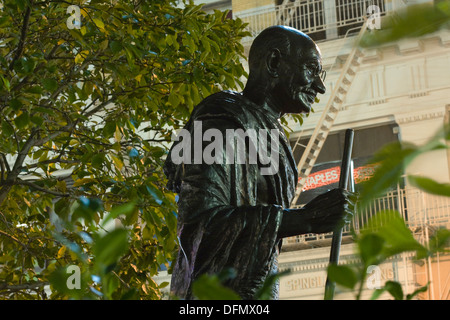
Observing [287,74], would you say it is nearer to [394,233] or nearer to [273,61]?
[273,61]

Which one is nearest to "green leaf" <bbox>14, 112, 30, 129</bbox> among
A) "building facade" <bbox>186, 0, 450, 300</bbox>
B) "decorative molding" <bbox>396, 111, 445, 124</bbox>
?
"building facade" <bbox>186, 0, 450, 300</bbox>

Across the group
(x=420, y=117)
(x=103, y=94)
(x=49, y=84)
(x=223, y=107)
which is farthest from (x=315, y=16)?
(x=223, y=107)

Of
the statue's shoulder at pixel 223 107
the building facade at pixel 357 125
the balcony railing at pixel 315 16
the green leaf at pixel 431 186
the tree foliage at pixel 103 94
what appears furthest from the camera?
the balcony railing at pixel 315 16

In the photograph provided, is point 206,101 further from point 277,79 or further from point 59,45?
point 59,45

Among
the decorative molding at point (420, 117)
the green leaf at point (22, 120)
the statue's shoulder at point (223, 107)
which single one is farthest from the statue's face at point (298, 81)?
the decorative molding at point (420, 117)

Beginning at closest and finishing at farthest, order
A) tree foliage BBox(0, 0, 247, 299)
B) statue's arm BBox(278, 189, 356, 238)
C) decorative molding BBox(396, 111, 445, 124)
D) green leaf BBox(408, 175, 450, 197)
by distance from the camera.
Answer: green leaf BBox(408, 175, 450, 197) → statue's arm BBox(278, 189, 356, 238) → tree foliage BBox(0, 0, 247, 299) → decorative molding BBox(396, 111, 445, 124)

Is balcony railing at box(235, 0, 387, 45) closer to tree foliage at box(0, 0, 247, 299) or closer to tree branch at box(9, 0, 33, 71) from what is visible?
tree foliage at box(0, 0, 247, 299)

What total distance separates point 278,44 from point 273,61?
0.22 feet

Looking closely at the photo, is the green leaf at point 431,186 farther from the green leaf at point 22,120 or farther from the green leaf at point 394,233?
the green leaf at point 22,120

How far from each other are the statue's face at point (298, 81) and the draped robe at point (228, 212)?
0.18m

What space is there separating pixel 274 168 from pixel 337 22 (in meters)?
15.2

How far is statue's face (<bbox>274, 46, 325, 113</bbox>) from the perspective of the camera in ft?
11.5

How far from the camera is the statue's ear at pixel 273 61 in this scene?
3.56 metres

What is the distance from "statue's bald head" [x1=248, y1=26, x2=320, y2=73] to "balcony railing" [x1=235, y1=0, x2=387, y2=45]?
1445 cm
